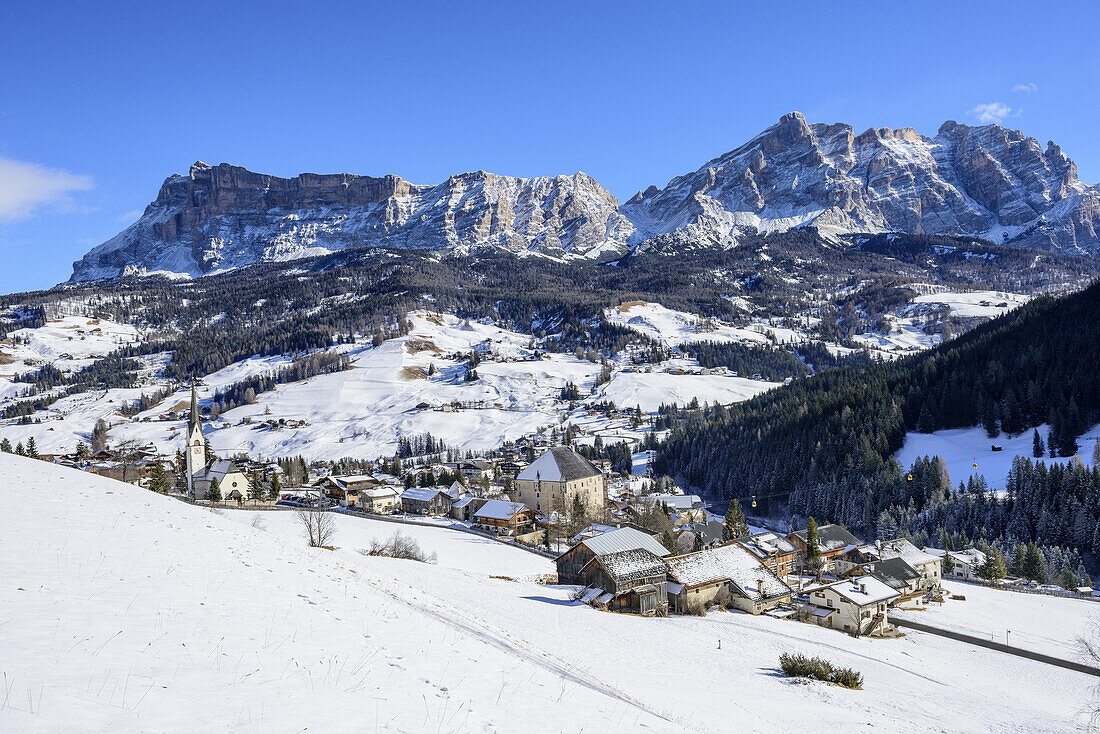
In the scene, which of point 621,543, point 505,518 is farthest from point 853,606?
point 505,518

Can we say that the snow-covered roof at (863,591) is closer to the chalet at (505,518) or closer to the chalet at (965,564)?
the chalet at (965,564)

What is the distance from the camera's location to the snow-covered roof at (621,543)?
39969 millimetres

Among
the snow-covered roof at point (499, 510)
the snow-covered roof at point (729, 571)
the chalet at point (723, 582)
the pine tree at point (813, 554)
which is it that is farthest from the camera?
the snow-covered roof at point (499, 510)

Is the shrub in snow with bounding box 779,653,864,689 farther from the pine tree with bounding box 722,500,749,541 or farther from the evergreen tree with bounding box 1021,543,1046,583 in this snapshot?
the evergreen tree with bounding box 1021,543,1046,583

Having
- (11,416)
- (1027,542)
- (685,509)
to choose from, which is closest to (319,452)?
(685,509)

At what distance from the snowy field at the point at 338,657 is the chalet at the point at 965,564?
31046 mm

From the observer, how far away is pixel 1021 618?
4256 cm

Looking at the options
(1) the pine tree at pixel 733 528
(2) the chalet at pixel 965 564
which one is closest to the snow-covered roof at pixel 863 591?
(1) the pine tree at pixel 733 528

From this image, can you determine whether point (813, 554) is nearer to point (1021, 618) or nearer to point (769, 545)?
point (769, 545)

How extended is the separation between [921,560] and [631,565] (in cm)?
3025

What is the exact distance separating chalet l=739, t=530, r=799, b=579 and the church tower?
62.1 m

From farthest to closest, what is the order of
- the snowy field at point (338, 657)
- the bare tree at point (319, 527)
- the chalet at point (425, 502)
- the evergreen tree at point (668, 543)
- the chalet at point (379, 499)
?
the chalet at point (425, 502) → the chalet at point (379, 499) → the evergreen tree at point (668, 543) → the bare tree at point (319, 527) → the snowy field at point (338, 657)

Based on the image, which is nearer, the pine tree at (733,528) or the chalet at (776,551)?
the chalet at (776,551)

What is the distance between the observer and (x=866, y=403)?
348 ft
